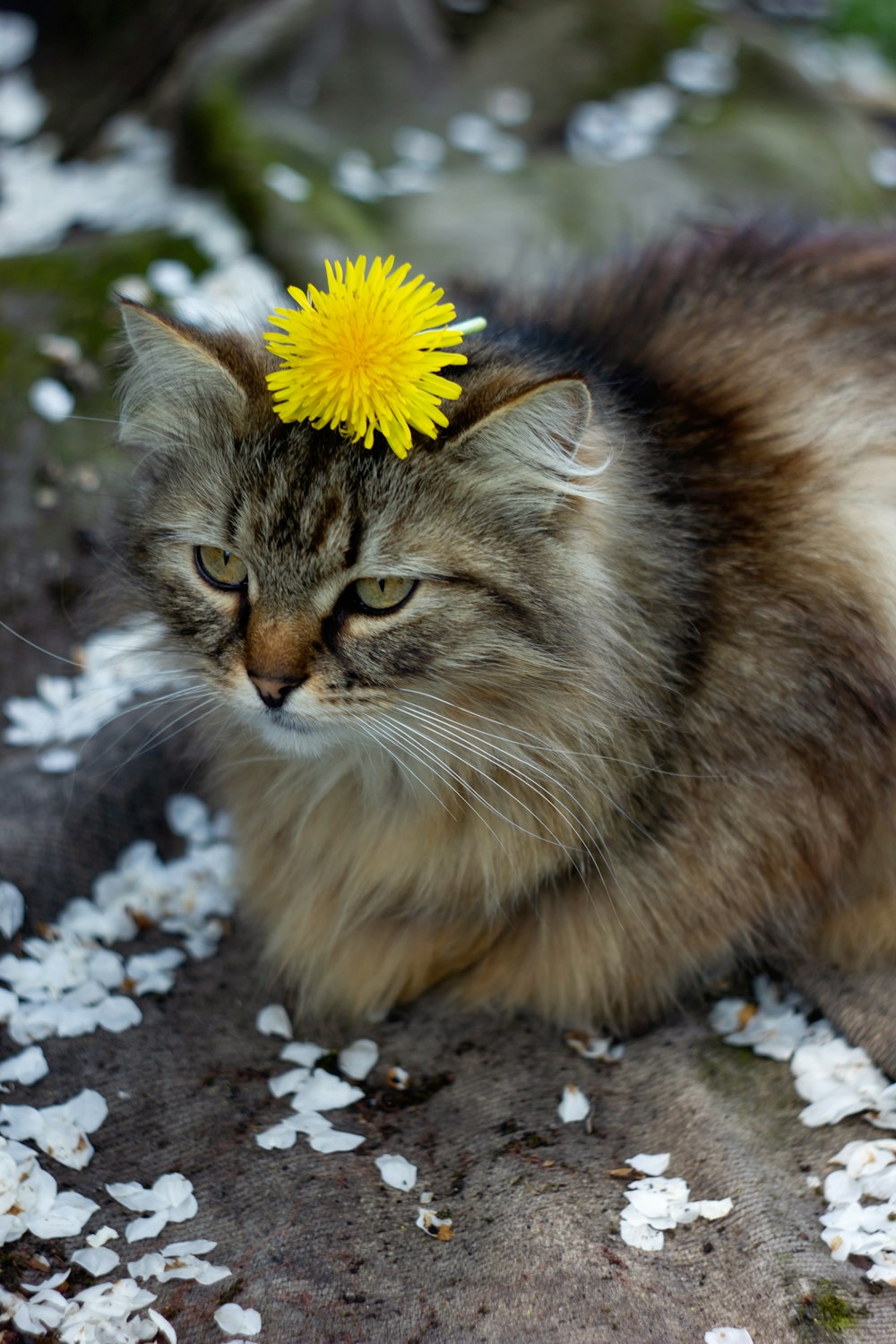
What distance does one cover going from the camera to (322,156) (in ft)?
12.9

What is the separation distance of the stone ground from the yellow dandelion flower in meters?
0.64

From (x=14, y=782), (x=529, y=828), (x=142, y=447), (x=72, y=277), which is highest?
(x=142, y=447)

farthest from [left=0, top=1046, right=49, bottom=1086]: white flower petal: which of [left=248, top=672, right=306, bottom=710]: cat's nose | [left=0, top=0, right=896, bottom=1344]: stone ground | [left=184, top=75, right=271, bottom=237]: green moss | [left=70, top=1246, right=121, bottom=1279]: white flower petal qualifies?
[left=184, top=75, right=271, bottom=237]: green moss

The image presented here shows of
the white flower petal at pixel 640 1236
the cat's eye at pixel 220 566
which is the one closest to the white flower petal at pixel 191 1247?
the white flower petal at pixel 640 1236

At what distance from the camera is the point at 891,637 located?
1.99 meters

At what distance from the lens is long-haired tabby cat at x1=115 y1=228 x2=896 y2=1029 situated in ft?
5.51

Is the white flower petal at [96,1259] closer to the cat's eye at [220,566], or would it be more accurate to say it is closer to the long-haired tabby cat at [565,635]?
the long-haired tabby cat at [565,635]

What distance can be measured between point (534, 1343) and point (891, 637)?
1.19 m

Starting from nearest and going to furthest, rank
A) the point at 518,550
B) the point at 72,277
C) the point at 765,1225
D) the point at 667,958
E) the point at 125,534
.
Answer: the point at 518,550 < the point at 765,1225 < the point at 125,534 < the point at 667,958 < the point at 72,277

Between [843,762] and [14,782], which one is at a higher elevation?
[843,762]

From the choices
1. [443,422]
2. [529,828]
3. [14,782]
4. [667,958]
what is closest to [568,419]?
[443,422]

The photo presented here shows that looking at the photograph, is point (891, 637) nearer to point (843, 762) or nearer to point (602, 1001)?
point (843, 762)

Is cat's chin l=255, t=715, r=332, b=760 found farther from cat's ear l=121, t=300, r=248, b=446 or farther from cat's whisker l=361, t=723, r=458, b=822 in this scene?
cat's ear l=121, t=300, r=248, b=446

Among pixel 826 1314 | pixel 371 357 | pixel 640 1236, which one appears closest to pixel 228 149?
pixel 371 357
